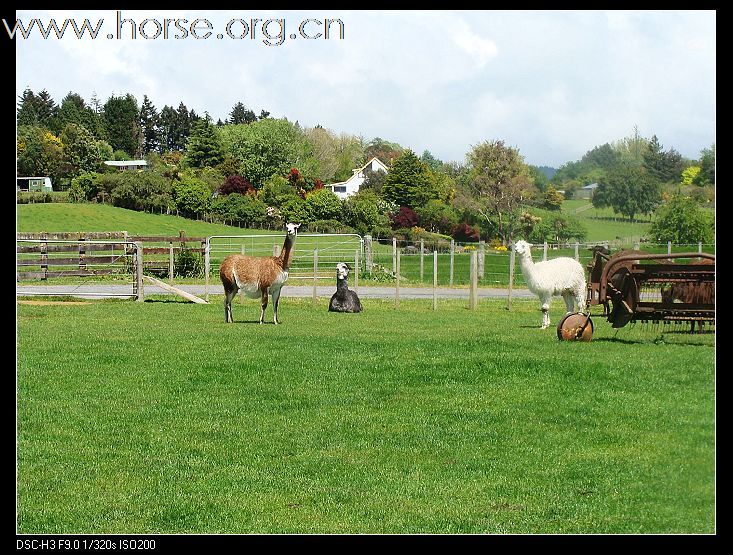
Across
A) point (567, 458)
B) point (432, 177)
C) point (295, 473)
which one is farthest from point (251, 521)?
point (432, 177)

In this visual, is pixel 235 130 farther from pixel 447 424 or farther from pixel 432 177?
pixel 447 424

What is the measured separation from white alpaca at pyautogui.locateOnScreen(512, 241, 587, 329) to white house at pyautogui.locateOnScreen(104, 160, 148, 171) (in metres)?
47.9

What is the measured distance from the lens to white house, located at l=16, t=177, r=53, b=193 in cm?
5878

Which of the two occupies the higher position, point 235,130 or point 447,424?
point 235,130

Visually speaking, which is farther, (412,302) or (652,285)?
(412,302)

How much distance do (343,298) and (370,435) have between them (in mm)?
13924

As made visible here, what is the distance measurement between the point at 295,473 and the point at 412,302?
18.3m

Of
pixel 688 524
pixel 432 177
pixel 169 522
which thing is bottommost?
pixel 169 522

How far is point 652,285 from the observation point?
12438 millimetres

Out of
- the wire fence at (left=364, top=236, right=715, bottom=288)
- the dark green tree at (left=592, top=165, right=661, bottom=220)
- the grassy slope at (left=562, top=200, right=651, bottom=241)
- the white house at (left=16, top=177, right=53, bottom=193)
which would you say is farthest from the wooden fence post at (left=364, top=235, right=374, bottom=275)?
the white house at (left=16, top=177, right=53, bottom=193)

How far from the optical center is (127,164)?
66.6m

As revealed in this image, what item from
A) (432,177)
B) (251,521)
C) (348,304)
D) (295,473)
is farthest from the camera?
(432,177)

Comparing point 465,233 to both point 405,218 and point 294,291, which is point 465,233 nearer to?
point 405,218

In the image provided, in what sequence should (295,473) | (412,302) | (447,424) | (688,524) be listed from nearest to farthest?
1. (688,524)
2. (295,473)
3. (447,424)
4. (412,302)
